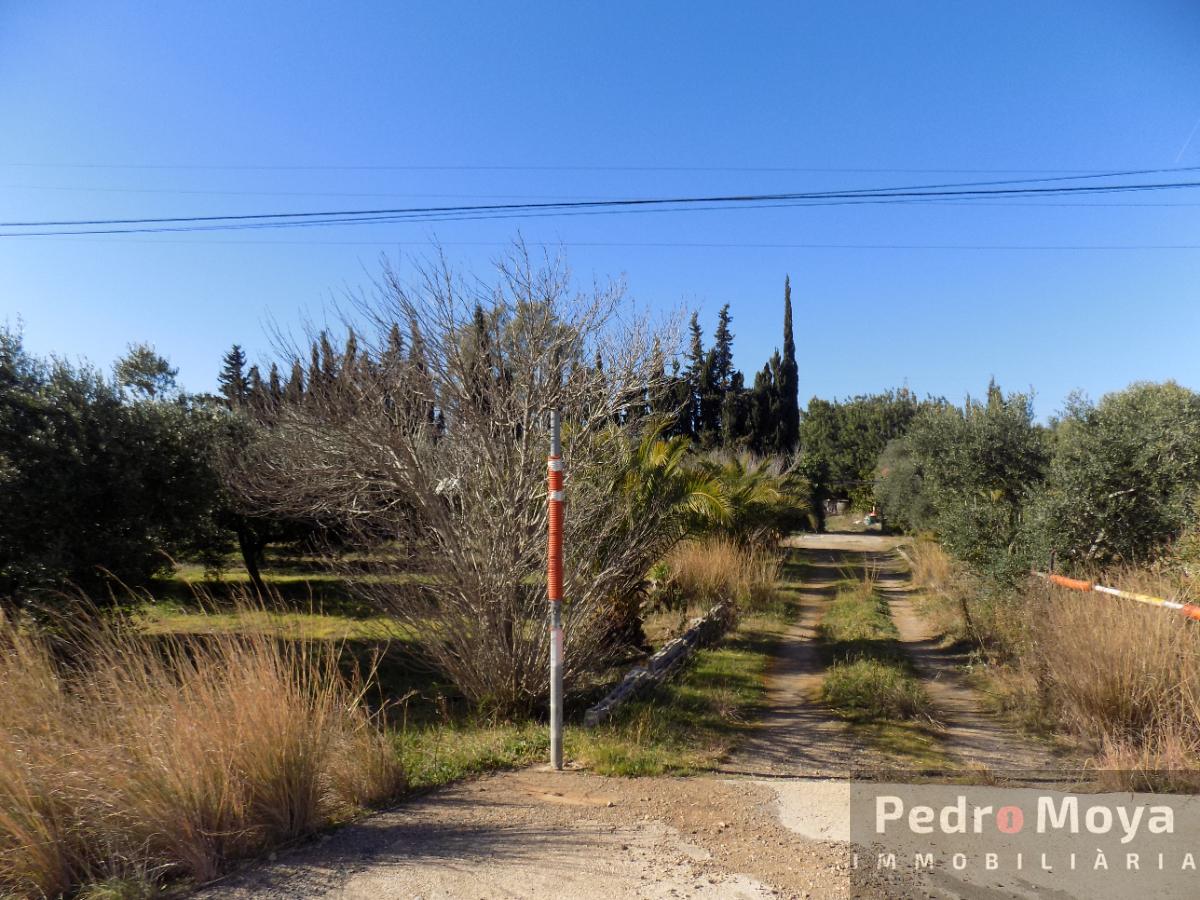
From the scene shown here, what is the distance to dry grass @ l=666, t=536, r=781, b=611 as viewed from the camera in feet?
48.0

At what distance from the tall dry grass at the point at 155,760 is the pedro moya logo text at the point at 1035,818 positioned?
3.26 meters

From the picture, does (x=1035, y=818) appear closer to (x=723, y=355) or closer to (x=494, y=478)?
(x=494, y=478)

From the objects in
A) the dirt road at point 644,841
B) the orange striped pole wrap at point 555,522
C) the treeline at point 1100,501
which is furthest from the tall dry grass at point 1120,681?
the orange striped pole wrap at point 555,522

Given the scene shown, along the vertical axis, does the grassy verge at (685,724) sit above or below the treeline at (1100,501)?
below

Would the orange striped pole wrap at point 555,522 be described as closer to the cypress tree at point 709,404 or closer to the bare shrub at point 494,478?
the bare shrub at point 494,478

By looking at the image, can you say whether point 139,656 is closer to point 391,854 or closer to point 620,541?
point 391,854

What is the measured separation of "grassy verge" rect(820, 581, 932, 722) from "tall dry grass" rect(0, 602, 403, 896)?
4.80m

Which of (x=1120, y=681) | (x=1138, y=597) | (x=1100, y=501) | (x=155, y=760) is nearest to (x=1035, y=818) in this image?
(x=1120, y=681)

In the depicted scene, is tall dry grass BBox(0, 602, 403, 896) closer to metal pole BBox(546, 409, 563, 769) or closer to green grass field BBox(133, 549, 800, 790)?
green grass field BBox(133, 549, 800, 790)

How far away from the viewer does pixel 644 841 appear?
4254 millimetres

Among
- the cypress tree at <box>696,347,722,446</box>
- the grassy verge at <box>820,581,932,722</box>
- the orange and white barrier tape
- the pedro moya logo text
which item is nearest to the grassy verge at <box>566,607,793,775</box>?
the grassy verge at <box>820,581,932,722</box>

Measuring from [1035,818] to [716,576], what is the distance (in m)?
10.4

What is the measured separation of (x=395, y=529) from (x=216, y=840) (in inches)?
158

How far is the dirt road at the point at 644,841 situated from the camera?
3697 millimetres
